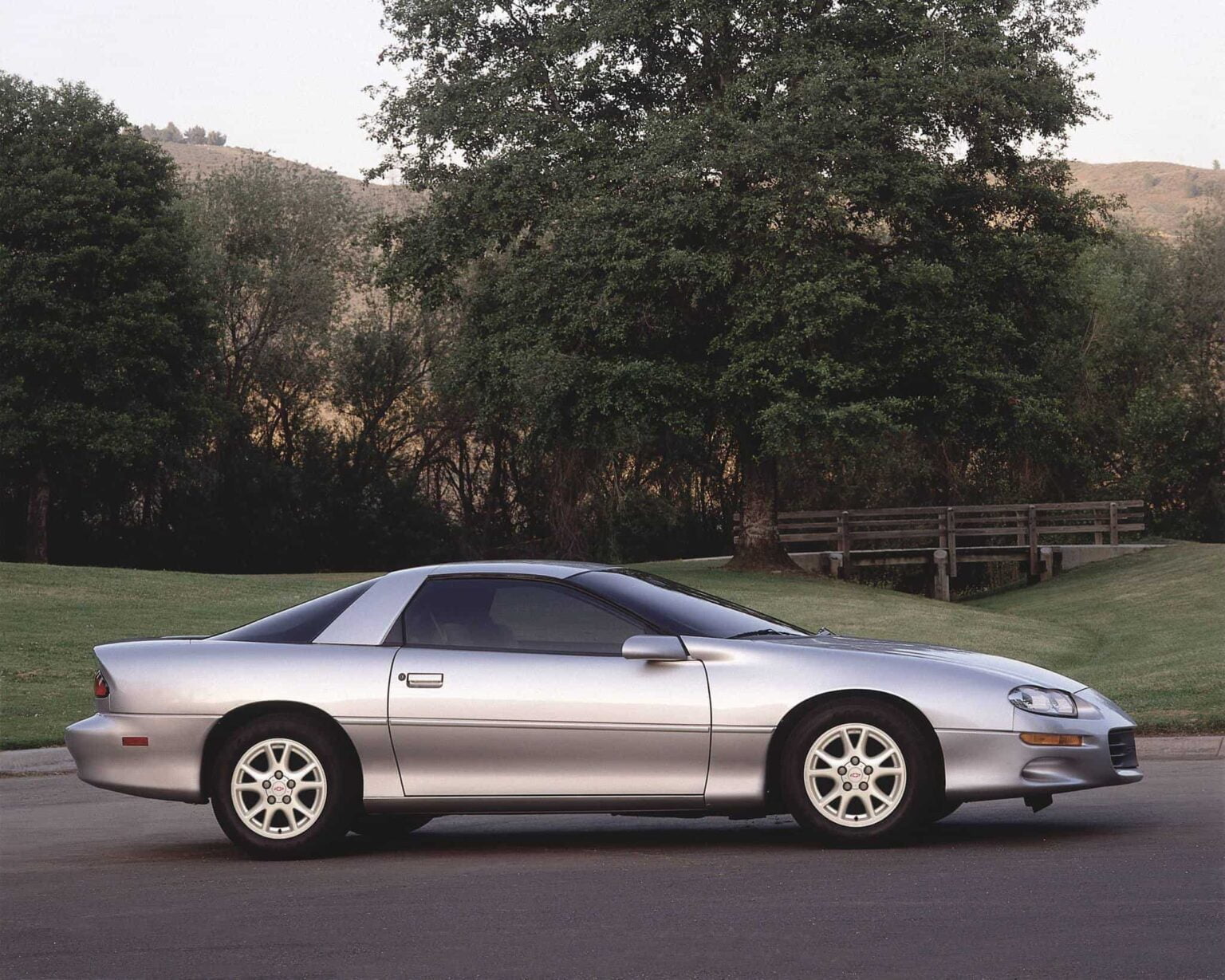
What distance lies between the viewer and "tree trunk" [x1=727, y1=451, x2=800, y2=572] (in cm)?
3972

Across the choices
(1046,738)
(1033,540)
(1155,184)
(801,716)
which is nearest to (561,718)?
(801,716)

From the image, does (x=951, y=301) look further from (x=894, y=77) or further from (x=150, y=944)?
(x=150, y=944)

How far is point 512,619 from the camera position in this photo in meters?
7.96

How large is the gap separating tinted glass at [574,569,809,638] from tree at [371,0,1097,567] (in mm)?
25392

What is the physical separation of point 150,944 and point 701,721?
2660 mm

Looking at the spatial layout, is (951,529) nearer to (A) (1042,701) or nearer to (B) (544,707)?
(A) (1042,701)

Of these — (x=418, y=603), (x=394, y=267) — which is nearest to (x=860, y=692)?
(x=418, y=603)

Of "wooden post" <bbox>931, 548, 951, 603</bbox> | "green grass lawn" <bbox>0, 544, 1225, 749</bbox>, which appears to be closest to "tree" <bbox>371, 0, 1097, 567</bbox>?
"green grass lawn" <bbox>0, 544, 1225, 749</bbox>

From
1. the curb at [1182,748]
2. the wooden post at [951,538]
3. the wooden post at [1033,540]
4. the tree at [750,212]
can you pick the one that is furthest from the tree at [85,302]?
the curb at [1182,748]

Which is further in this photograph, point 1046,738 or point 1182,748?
point 1182,748

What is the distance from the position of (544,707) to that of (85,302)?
39671 mm

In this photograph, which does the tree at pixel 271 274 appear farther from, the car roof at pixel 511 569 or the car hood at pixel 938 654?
the car hood at pixel 938 654

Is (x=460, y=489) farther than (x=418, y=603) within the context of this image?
Yes

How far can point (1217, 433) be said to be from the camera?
185 feet
